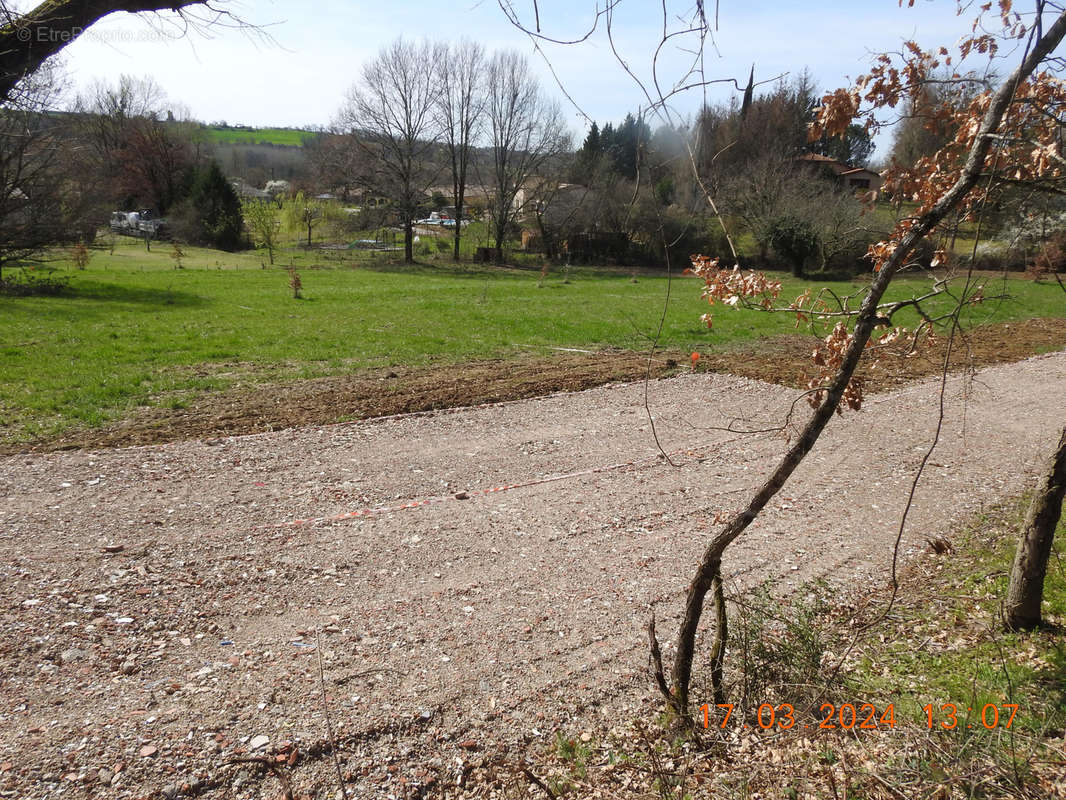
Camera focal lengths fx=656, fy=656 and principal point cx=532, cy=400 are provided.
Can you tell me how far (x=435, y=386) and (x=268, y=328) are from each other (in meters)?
6.10

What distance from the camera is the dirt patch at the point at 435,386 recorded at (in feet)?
23.9

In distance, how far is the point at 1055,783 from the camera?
7.64ft

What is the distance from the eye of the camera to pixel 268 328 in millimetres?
13641

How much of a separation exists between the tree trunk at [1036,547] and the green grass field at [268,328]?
0.89 metres

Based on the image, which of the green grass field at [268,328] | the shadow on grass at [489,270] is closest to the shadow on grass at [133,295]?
the green grass field at [268,328]

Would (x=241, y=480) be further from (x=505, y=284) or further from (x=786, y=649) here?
(x=505, y=284)

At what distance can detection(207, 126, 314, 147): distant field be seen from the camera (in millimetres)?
77875

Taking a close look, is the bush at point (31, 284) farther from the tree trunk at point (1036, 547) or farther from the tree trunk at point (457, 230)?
the tree trunk at point (1036, 547)

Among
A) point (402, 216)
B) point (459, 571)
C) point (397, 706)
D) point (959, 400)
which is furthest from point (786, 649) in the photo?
point (402, 216)

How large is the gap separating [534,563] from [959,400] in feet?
25.2

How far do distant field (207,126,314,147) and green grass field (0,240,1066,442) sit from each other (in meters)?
60.3

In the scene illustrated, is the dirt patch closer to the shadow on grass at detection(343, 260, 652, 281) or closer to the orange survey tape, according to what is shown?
the orange survey tape
